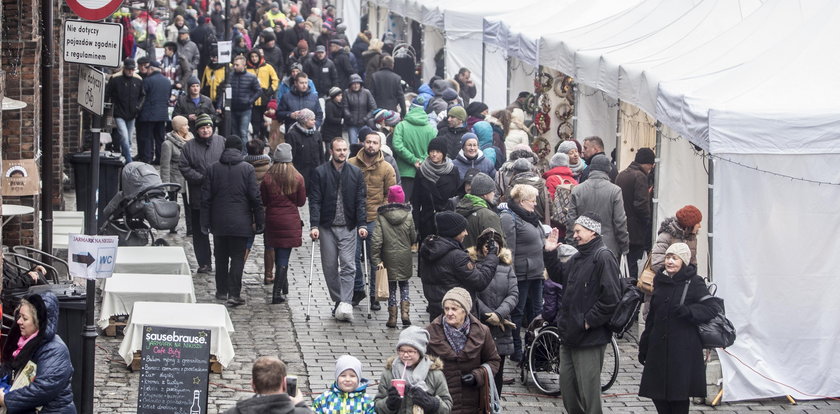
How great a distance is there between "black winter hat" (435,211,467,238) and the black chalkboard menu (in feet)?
8.58

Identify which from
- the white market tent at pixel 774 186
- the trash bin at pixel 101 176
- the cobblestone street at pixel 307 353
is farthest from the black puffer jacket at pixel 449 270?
the trash bin at pixel 101 176

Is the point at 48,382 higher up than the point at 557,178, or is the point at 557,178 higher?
the point at 557,178

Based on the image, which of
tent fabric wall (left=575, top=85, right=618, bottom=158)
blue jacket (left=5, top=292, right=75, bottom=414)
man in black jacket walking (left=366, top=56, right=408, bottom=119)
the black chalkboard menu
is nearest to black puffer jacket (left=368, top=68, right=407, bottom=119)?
man in black jacket walking (left=366, top=56, right=408, bottom=119)

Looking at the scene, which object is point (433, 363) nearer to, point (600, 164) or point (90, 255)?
point (90, 255)

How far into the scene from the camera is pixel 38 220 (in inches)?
565

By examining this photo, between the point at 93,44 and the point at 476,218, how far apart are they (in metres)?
4.23

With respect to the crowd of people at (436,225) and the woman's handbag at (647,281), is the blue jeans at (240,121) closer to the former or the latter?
the crowd of people at (436,225)

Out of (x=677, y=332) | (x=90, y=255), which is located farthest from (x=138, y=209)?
(x=677, y=332)

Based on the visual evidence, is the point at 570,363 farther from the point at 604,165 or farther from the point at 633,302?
the point at 604,165

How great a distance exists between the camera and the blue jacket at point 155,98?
21.4 m

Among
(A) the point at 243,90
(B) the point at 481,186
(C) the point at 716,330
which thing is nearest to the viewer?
(C) the point at 716,330

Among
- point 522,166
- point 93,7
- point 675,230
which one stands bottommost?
point 675,230

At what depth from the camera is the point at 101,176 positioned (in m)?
17.7

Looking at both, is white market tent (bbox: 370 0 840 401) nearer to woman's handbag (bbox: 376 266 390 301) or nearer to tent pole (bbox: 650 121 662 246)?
tent pole (bbox: 650 121 662 246)
